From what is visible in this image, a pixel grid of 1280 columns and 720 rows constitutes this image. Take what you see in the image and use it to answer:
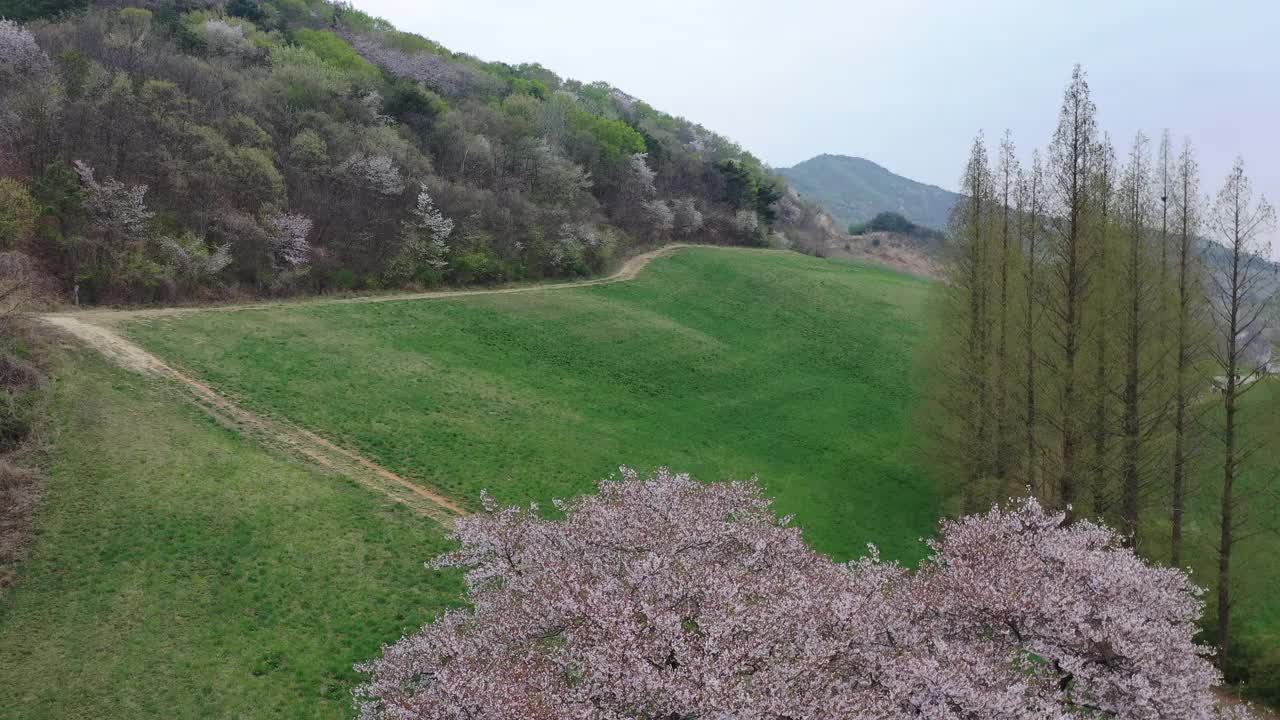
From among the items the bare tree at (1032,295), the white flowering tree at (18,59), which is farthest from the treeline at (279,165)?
the bare tree at (1032,295)

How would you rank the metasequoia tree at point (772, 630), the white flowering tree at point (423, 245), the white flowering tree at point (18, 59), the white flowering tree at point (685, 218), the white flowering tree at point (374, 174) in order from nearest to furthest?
1. the metasequoia tree at point (772, 630)
2. the white flowering tree at point (18, 59)
3. the white flowering tree at point (423, 245)
4. the white flowering tree at point (374, 174)
5. the white flowering tree at point (685, 218)

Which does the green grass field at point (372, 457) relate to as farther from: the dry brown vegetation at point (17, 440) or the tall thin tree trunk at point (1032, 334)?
the tall thin tree trunk at point (1032, 334)

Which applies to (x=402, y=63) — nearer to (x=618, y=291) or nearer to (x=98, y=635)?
(x=618, y=291)

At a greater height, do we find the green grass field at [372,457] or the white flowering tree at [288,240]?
the white flowering tree at [288,240]

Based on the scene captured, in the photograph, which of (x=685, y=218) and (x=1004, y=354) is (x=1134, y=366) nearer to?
(x=1004, y=354)

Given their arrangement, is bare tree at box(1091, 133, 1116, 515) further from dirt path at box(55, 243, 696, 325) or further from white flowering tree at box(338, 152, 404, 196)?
white flowering tree at box(338, 152, 404, 196)

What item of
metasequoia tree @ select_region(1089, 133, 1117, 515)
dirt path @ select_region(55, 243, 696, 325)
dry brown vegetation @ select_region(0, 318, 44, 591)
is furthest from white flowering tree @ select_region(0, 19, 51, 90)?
metasequoia tree @ select_region(1089, 133, 1117, 515)
